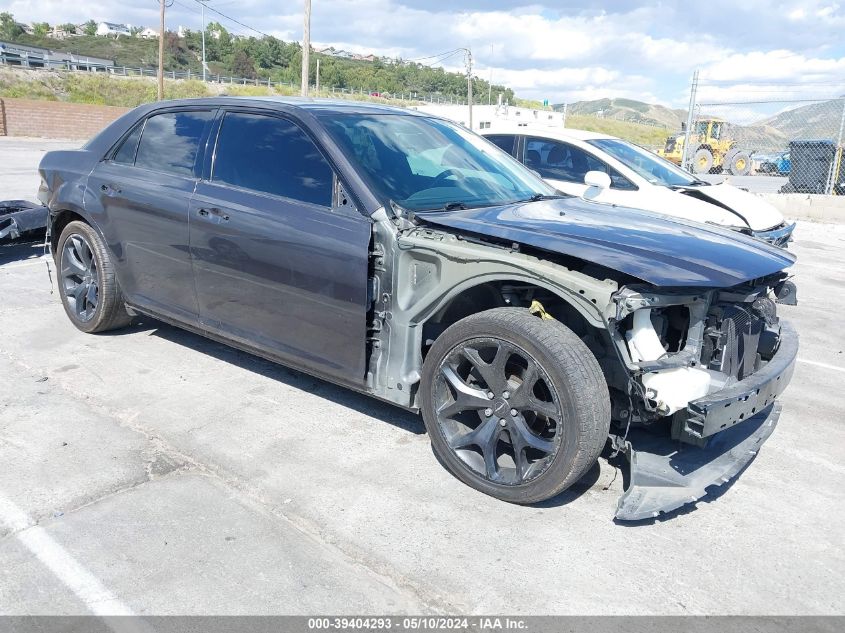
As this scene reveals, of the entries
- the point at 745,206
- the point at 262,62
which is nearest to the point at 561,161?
the point at 745,206

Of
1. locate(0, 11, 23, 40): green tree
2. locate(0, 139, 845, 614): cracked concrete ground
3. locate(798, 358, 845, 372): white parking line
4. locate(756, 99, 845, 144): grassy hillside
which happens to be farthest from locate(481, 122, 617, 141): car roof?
locate(0, 11, 23, 40): green tree

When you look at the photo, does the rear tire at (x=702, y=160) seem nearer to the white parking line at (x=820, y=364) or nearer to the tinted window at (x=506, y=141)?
the tinted window at (x=506, y=141)

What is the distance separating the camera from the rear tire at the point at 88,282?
16.1ft

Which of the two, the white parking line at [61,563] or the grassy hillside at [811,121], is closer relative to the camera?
the white parking line at [61,563]

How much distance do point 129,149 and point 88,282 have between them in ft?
3.46

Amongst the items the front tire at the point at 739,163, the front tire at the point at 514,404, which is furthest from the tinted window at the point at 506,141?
the front tire at the point at 739,163

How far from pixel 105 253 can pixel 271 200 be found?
178 cm

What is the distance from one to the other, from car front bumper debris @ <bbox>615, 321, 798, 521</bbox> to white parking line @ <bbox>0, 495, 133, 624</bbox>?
1923mm

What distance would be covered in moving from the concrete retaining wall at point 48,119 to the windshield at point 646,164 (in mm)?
33204

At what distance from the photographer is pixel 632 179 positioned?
317 inches

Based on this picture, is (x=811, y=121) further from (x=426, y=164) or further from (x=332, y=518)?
(x=332, y=518)

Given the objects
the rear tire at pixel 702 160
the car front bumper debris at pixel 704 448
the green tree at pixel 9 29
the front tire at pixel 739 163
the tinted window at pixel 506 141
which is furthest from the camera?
the green tree at pixel 9 29

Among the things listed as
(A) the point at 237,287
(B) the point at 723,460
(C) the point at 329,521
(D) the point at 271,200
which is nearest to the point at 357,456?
(C) the point at 329,521

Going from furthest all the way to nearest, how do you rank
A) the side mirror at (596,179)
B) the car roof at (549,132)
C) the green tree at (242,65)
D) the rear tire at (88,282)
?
the green tree at (242,65) < the car roof at (549,132) < the side mirror at (596,179) < the rear tire at (88,282)
